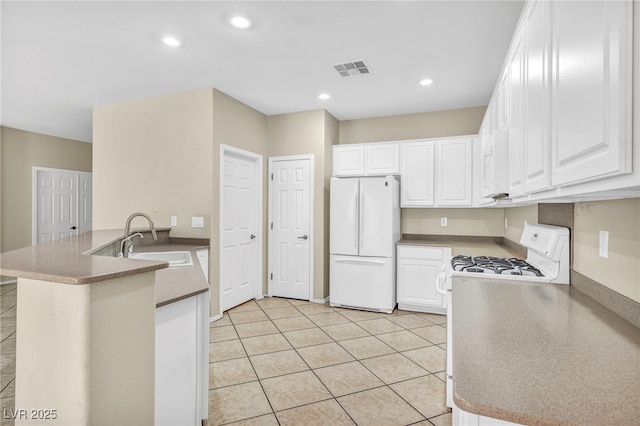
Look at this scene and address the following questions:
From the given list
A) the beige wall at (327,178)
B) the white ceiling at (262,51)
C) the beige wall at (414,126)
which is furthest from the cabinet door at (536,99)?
the beige wall at (327,178)

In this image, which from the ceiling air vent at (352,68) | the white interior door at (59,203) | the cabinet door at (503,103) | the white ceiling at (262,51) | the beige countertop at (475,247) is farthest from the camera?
the white interior door at (59,203)

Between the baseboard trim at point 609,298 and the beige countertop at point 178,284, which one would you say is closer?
the baseboard trim at point 609,298

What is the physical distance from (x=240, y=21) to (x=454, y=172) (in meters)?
2.99

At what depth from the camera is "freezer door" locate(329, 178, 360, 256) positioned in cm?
421

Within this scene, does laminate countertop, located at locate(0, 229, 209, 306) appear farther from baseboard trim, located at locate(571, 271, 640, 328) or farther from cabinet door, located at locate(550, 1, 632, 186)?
baseboard trim, located at locate(571, 271, 640, 328)

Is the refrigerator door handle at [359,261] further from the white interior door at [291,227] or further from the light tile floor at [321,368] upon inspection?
the light tile floor at [321,368]

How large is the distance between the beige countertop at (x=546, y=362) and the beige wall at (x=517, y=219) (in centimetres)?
155

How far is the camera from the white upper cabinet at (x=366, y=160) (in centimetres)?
443

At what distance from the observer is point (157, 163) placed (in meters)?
4.05

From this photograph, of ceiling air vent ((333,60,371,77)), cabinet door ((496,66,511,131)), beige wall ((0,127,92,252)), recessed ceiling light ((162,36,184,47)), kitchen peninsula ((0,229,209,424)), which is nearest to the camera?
kitchen peninsula ((0,229,209,424))

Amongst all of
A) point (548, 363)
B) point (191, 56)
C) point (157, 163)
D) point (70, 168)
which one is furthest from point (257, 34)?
point (70, 168)

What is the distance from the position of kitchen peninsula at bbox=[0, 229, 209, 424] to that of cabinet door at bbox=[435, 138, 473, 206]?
377 cm

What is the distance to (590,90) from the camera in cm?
89

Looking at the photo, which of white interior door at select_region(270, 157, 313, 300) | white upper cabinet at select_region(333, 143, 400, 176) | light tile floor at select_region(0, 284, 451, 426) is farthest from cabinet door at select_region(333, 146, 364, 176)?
light tile floor at select_region(0, 284, 451, 426)
